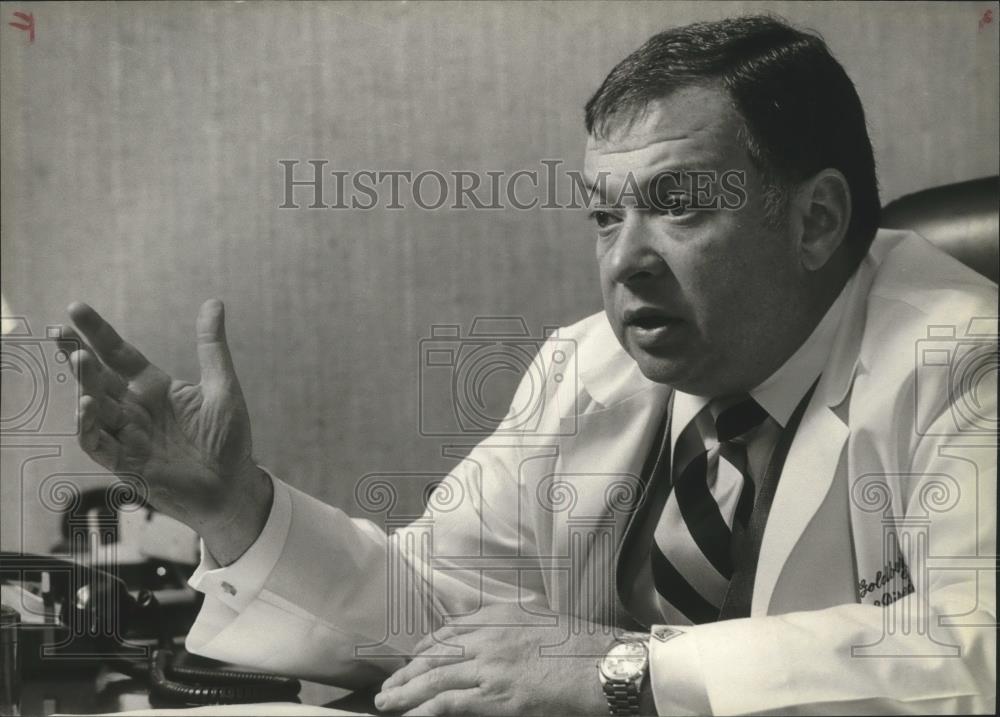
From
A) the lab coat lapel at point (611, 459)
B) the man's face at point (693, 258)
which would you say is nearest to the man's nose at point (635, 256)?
the man's face at point (693, 258)

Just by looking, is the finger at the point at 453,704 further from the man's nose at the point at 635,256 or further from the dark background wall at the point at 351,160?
the man's nose at the point at 635,256

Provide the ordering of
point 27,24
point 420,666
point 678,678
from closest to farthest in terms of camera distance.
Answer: point 678,678 → point 420,666 → point 27,24

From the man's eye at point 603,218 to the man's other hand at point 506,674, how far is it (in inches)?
15.5

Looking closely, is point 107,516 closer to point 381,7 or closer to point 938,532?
point 381,7

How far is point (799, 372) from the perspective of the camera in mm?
1150

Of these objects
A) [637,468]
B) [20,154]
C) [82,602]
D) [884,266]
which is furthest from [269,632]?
[884,266]

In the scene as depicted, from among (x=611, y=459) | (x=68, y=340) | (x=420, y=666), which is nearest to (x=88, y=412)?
(x=68, y=340)

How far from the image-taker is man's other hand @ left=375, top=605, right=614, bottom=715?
1117 mm

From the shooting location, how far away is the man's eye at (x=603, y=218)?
116 centimetres

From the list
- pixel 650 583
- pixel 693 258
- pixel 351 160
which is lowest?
pixel 650 583

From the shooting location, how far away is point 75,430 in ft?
4.09

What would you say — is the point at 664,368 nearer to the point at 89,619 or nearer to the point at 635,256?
the point at 635,256

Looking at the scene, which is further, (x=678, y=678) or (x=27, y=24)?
(x=27, y=24)

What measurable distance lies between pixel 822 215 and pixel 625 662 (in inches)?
18.3
